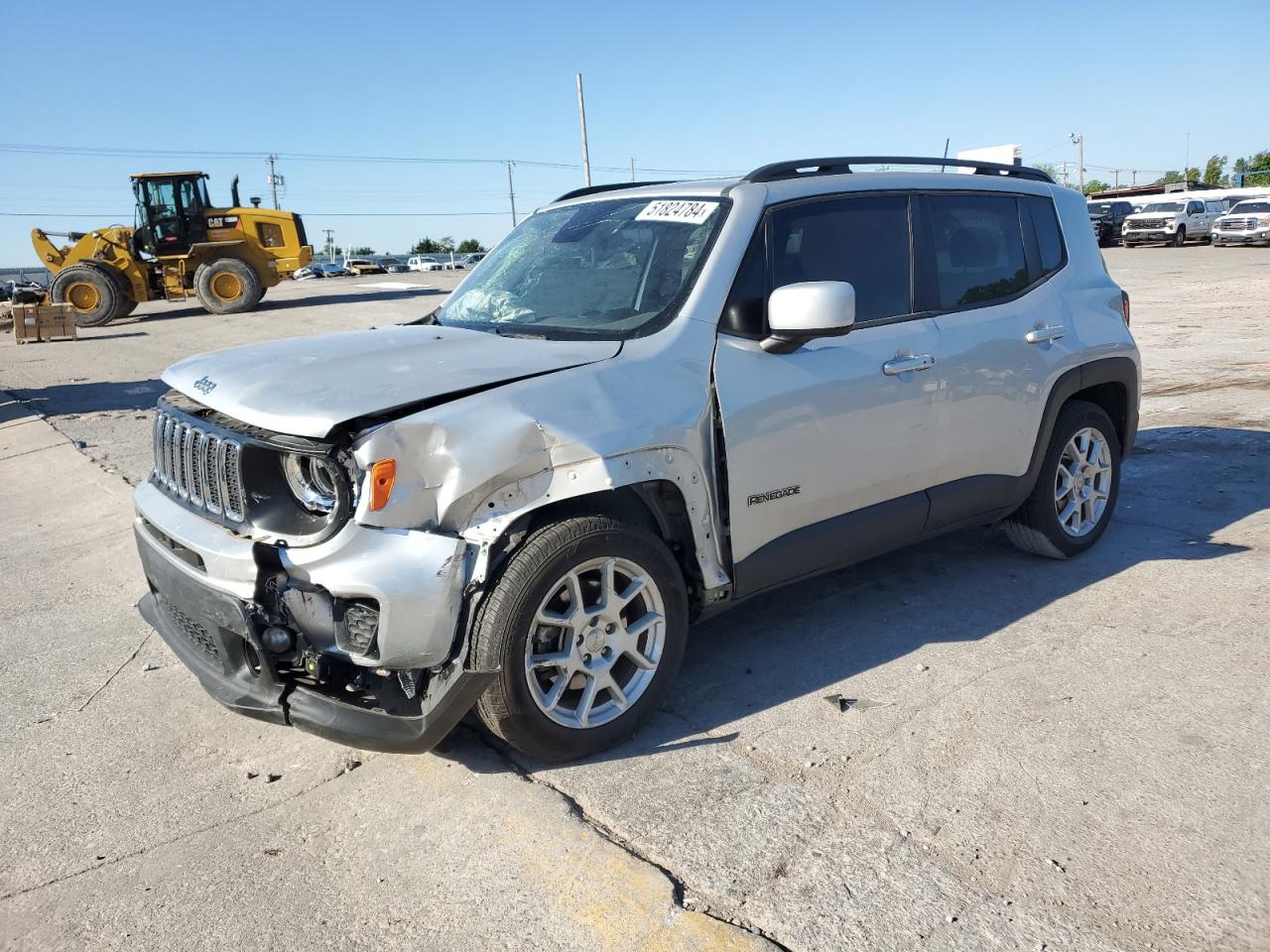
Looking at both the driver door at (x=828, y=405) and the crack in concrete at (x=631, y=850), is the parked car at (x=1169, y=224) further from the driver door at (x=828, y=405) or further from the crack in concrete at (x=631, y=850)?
the crack in concrete at (x=631, y=850)

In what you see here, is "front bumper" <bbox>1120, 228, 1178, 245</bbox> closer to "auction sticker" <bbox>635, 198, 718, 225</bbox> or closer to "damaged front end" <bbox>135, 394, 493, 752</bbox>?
"auction sticker" <bbox>635, 198, 718, 225</bbox>

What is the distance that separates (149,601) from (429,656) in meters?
1.45

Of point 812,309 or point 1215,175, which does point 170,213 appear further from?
point 1215,175

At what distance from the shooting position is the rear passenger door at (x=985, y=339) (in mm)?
4348

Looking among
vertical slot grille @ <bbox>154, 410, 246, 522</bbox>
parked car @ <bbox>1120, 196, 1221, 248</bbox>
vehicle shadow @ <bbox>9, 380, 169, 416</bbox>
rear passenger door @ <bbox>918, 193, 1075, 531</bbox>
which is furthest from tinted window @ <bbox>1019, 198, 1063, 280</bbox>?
parked car @ <bbox>1120, 196, 1221, 248</bbox>

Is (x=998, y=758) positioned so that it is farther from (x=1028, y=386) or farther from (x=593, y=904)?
(x=1028, y=386)

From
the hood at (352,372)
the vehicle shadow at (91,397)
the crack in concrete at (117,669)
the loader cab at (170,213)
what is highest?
the loader cab at (170,213)

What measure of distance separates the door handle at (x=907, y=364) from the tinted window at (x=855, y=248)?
20 centimetres

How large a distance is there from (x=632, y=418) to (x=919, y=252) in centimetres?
179

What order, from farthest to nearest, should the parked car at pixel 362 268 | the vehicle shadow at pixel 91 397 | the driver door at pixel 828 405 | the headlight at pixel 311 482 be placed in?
the parked car at pixel 362 268
the vehicle shadow at pixel 91 397
the driver door at pixel 828 405
the headlight at pixel 311 482

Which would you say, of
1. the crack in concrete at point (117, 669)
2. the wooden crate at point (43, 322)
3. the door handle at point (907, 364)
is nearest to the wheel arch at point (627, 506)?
the door handle at point (907, 364)

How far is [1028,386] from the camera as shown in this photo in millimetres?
4660

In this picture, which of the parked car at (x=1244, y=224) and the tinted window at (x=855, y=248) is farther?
the parked car at (x=1244, y=224)

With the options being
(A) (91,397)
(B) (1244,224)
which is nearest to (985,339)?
(A) (91,397)
